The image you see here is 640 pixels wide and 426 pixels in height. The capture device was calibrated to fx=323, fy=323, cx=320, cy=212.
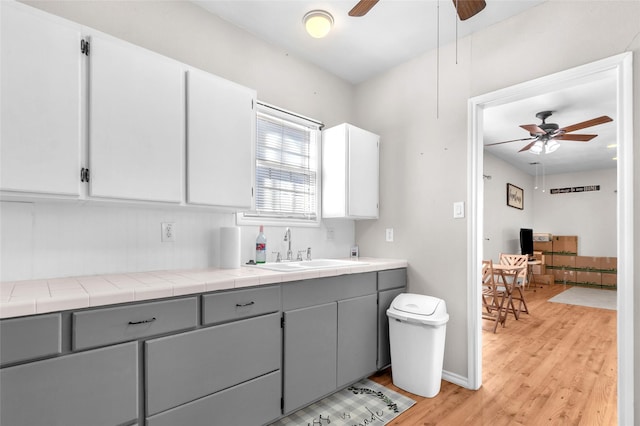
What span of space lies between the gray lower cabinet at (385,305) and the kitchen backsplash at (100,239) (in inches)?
42.9

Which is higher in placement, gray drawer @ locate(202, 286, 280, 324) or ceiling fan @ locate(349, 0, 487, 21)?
ceiling fan @ locate(349, 0, 487, 21)

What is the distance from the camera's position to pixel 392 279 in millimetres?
2711

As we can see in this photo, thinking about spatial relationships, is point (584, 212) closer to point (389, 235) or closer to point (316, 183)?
point (389, 235)

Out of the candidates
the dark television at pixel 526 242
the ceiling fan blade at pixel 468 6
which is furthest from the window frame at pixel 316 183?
the dark television at pixel 526 242

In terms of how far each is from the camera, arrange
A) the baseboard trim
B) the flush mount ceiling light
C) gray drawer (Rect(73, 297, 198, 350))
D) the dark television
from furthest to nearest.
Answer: the dark television < the baseboard trim < the flush mount ceiling light < gray drawer (Rect(73, 297, 198, 350))

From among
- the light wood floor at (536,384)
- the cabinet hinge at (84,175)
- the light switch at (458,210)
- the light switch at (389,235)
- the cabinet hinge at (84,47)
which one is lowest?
the light wood floor at (536,384)

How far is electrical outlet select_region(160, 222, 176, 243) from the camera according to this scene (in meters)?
2.04

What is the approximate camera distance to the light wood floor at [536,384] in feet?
6.79

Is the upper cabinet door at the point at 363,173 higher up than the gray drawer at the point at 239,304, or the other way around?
the upper cabinet door at the point at 363,173

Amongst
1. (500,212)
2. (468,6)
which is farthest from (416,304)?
(500,212)

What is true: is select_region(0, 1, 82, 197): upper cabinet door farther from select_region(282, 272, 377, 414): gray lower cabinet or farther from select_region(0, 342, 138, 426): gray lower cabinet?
select_region(282, 272, 377, 414): gray lower cabinet

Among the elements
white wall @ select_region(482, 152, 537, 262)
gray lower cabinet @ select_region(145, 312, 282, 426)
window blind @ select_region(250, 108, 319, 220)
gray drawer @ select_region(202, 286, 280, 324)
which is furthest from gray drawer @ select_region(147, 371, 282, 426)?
white wall @ select_region(482, 152, 537, 262)

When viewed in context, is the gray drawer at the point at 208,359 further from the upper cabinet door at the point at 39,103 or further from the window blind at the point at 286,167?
the window blind at the point at 286,167

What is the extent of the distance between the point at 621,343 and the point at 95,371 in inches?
103
